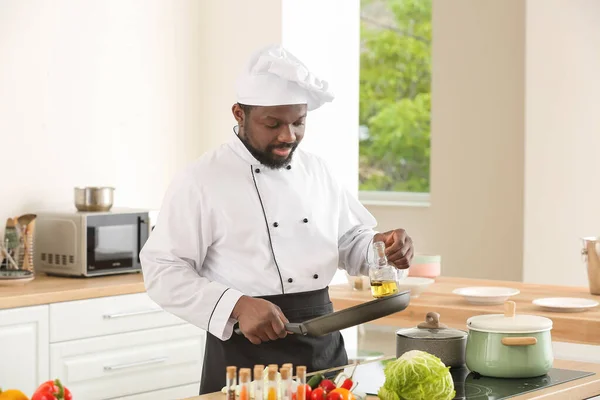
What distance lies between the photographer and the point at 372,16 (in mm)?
8422

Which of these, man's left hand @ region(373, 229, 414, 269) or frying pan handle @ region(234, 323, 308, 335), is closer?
frying pan handle @ region(234, 323, 308, 335)

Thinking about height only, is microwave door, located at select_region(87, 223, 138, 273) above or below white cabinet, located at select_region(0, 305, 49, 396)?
above

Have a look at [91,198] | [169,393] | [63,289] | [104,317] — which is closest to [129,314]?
[104,317]

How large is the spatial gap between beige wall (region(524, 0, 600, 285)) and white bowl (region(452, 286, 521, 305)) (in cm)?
234

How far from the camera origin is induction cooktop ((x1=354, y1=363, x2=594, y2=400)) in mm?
2365

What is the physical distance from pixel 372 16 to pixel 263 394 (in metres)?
6.70

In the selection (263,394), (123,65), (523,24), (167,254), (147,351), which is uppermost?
(523,24)

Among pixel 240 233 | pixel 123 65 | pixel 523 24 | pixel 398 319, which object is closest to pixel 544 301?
pixel 398 319

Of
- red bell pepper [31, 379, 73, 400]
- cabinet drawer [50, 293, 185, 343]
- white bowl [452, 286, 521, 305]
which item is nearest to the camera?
red bell pepper [31, 379, 73, 400]

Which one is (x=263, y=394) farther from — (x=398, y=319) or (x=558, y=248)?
(x=558, y=248)

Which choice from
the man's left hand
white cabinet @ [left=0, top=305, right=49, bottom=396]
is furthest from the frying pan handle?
white cabinet @ [left=0, top=305, right=49, bottom=396]

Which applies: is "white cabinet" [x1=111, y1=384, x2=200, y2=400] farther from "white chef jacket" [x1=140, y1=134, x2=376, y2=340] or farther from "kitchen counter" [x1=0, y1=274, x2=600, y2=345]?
"white chef jacket" [x1=140, y1=134, x2=376, y2=340]

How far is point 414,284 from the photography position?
3807mm

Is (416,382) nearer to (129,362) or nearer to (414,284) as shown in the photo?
(414,284)
